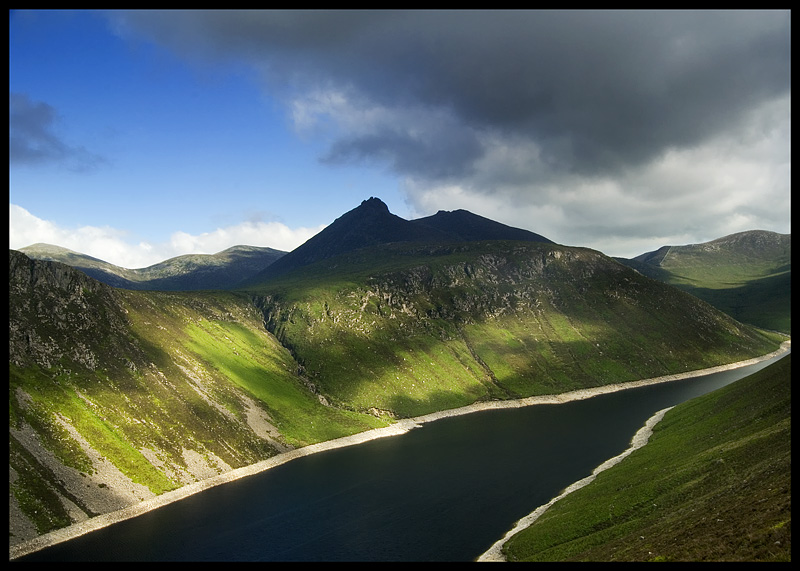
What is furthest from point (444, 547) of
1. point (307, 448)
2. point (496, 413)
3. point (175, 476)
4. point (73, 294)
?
point (73, 294)

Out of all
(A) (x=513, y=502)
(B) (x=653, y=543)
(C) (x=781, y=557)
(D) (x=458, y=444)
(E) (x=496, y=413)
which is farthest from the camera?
(E) (x=496, y=413)

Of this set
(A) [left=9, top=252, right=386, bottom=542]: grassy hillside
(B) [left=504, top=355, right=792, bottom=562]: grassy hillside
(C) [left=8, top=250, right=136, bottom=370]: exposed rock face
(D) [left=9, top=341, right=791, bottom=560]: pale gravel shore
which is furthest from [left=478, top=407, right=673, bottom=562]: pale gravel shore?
(C) [left=8, top=250, right=136, bottom=370]: exposed rock face

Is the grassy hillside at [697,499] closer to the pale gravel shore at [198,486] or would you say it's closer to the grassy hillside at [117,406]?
the pale gravel shore at [198,486]

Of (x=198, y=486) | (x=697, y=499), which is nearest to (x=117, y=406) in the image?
(x=198, y=486)

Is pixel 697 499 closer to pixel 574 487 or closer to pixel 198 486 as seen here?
pixel 574 487

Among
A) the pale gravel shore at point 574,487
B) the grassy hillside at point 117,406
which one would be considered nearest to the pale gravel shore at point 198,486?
the grassy hillside at point 117,406

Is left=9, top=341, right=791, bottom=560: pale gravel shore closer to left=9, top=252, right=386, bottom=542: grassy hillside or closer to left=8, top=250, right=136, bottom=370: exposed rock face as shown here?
left=9, top=252, right=386, bottom=542: grassy hillside

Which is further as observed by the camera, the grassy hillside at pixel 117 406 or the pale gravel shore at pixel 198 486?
the grassy hillside at pixel 117 406
